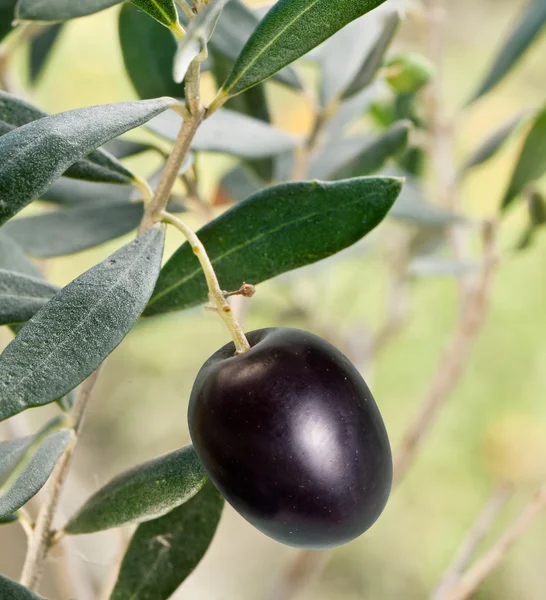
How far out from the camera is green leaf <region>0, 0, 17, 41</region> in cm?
48

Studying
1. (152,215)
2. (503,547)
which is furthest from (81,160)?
(503,547)

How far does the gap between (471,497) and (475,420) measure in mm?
168

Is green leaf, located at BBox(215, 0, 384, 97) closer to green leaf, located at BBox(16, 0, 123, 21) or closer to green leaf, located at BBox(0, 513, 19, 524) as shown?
green leaf, located at BBox(16, 0, 123, 21)

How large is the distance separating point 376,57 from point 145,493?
1.02 feet

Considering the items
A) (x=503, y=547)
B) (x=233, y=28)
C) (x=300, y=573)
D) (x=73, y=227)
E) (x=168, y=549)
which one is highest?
(x=233, y=28)

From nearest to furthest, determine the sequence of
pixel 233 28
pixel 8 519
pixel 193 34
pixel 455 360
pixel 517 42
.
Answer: pixel 193 34 → pixel 8 519 → pixel 233 28 → pixel 517 42 → pixel 455 360

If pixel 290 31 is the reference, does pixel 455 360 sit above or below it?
below

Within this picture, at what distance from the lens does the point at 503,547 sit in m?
0.63

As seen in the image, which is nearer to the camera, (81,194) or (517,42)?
(81,194)

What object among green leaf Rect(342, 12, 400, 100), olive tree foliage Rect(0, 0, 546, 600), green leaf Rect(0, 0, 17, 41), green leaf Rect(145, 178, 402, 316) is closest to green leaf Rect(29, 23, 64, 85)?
olive tree foliage Rect(0, 0, 546, 600)

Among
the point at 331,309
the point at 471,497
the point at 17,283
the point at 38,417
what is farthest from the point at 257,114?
the point at 471,497

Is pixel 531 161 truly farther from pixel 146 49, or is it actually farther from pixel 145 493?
pixel 145 493

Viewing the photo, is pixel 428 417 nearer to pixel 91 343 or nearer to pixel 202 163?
pixel 91 343

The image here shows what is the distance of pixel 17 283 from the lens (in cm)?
36
